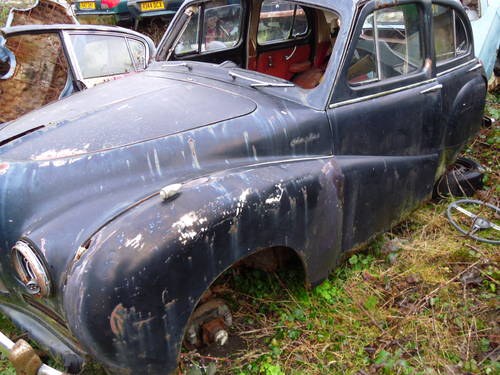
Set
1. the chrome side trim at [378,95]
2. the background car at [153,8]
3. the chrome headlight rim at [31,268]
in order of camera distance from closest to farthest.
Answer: the chrome headlight rim at [31,268] < the chrome side trim at [378,95] < the background car at [153,8]

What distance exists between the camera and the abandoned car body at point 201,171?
68.6 inches

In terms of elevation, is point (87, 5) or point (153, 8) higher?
point (87, 5)

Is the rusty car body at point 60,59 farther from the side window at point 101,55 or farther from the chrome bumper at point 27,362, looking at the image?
the chrome bumper at point 27,362

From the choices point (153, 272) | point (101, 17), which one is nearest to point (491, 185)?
point (153, 272)

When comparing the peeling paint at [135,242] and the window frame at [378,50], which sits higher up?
the window frame at [378,50]

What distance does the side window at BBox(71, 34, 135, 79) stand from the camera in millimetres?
4133

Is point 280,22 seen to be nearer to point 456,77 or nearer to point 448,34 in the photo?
point 448,34

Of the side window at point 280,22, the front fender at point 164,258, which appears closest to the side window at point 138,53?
the side window at point 280,22

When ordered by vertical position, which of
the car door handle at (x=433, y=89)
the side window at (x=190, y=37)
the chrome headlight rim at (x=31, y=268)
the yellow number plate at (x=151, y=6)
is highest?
the yellow number plate at (x=151, y=6)

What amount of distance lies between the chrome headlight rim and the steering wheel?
264 centimetres

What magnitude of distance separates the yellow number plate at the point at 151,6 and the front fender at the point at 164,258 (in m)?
6.01

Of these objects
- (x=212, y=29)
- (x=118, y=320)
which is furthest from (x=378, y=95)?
(x=118, y=320)

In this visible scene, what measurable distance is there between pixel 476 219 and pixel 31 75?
4354 millimetres

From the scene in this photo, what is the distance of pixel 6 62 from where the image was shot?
4547 millimetres
